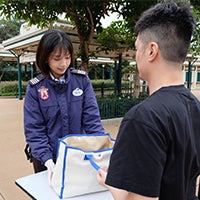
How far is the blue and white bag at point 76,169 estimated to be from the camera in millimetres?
1236

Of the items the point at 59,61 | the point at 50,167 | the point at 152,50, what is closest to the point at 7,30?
the point at 59,61

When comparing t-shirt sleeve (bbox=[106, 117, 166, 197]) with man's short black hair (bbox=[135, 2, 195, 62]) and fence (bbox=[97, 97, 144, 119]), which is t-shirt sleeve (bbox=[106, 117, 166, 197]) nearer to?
man's short black hair (bbox=[135, 2, 195, 62])

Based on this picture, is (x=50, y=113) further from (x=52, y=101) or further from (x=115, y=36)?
(x=115, y=36)

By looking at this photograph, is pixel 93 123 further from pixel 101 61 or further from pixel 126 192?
pixel 101 61

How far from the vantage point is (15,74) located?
21922 millimetres

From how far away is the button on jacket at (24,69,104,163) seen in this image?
1.57m

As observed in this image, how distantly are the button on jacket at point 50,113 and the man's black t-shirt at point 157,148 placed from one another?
0.84 m

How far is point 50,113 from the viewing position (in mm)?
1591

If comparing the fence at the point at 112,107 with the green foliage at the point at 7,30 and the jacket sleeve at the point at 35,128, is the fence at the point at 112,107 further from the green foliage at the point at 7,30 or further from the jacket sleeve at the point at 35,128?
the green foliage at the point at 7,30

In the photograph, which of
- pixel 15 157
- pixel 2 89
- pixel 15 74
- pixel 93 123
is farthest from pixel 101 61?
pixel 93 123

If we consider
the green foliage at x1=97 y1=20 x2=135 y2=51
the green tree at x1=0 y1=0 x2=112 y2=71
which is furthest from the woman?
the green foliage at x1=97 y1=20 x2=135 y2=51

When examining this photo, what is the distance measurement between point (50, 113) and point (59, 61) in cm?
36

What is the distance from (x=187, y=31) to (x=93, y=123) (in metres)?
1.02

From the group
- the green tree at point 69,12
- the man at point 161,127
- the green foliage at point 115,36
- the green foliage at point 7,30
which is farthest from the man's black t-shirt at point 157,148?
the green foliage at point 7,30
